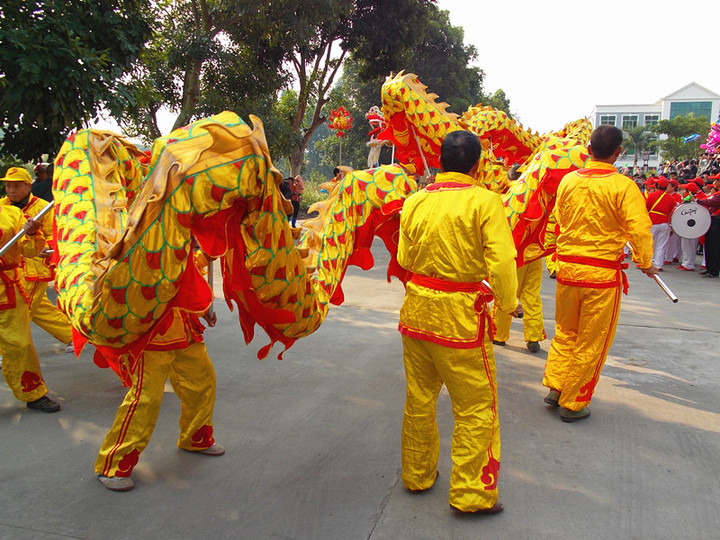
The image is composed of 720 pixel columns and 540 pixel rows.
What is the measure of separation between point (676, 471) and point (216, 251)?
2.77m

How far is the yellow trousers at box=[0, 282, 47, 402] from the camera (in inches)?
144

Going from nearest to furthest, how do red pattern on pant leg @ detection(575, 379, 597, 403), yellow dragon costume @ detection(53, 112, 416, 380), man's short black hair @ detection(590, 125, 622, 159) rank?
yellow dragon costume @ detection(53, 112, 416, 380), man's short black hair @ detection(590, 125, 622, 159), red pattern on pant leg @ detection(575, 379, 597, 403)

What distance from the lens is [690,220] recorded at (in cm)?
933

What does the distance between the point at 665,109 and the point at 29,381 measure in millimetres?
68090

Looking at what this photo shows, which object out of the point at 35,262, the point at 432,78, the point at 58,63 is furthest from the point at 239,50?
the point at 432,78

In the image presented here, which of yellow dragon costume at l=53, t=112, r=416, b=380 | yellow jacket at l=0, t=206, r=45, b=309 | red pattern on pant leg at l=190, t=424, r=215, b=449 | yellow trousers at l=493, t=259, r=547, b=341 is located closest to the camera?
yellow dragon costume at l=53, t=112, r=416, b=380

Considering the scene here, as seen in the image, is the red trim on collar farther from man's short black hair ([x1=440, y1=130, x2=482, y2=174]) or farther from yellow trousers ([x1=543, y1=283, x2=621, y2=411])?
yellow trousers ([x1=543, y1=283, x2=621, y2=411])

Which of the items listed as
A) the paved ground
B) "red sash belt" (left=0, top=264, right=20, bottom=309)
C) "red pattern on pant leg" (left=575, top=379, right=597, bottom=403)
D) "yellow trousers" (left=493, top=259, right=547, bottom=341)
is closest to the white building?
"yellow trousers" (left=493, top=259, right=547, bottom=341)

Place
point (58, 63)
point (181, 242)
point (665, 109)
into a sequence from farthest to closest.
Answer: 1. point (665, 109)
2. point (58, 63)
3. point (181, 242)

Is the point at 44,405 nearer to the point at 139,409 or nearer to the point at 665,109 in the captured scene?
the point at 139,409

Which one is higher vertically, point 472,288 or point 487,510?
point 472,288

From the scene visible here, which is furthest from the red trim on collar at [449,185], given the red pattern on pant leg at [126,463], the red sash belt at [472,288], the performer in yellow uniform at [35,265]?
the performer in yellow uniform at [35,265]

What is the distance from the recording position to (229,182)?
173 centimetres

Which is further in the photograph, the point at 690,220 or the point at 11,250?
the point at 690,220
